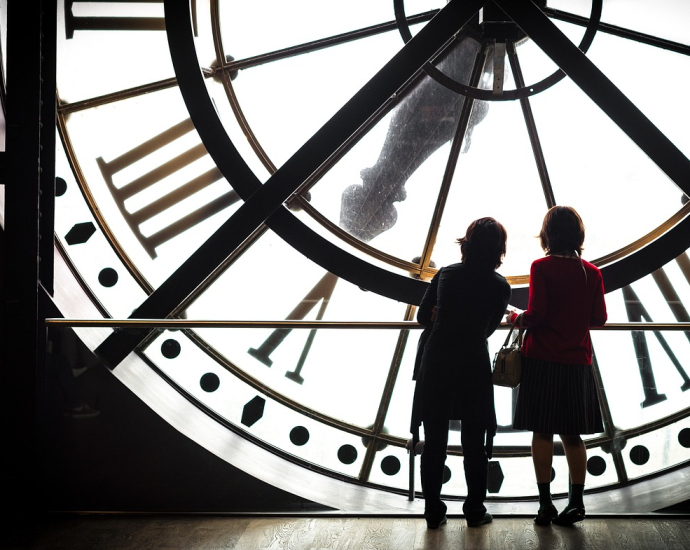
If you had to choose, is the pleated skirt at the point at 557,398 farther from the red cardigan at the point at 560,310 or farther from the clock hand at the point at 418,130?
the clock hand at the point at 418,130

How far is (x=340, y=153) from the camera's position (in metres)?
3.44

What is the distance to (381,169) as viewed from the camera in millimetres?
3479

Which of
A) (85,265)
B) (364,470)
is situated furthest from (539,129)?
(85,265)

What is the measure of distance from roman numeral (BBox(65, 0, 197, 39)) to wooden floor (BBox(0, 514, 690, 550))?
6.67 ft

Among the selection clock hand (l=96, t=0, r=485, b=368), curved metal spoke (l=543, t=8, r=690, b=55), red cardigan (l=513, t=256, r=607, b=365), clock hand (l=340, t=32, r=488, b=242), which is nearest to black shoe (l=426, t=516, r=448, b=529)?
red cardigan (l=513, t=256, r=607, b=365)

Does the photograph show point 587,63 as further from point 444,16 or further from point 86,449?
point 86,449

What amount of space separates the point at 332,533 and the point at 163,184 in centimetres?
195

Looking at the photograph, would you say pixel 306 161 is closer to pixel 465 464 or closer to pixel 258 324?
pixel 258 324

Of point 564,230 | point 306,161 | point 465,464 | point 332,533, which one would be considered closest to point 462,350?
point 465,464

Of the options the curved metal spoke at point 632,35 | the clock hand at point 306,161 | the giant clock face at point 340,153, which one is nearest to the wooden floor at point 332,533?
the giant clock face at point 340,153

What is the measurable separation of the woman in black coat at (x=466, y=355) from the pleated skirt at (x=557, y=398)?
0.11 metres

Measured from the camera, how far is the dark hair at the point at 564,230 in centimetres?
210

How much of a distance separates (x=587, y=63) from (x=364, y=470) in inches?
60.4

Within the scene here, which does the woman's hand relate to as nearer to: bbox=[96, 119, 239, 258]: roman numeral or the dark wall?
the dark wall
